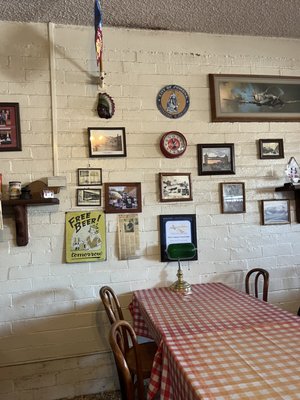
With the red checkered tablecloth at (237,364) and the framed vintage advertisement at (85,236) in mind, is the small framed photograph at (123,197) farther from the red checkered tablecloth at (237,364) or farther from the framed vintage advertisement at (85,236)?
the red checkered tablecloth at (237,364)

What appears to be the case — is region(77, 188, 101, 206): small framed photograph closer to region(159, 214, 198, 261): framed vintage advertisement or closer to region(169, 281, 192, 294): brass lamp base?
region(159, 214, 198, 261): framed vintage advertisement

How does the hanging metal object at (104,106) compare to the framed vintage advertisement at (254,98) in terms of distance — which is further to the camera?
the framed vintage advertisement at (254,98)

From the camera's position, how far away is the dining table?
45.5 inches

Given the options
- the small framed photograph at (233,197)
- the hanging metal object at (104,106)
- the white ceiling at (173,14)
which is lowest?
the small framed photograph at (233,197)

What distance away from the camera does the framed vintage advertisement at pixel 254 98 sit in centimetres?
287

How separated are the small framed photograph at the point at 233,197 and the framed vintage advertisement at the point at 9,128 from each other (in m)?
1.71

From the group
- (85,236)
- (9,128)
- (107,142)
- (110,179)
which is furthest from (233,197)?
(9,128)

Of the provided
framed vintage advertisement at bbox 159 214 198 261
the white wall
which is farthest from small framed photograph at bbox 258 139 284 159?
framed vintage advertisement at bbox 159 214 198 261

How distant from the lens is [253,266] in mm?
2906

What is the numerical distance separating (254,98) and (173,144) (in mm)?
870

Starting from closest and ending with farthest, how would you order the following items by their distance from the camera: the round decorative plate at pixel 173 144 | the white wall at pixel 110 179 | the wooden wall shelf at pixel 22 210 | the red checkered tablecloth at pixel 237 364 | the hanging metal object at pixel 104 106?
the red checkered tablecloth at pixel 237 364 → the wooden wall shelf at pixel 22 210 → the white wall at pixel 110 179 → the hanging metal object at pixel 104 106 → the round decorative plate at pixel 173 144

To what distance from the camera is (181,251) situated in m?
2.61

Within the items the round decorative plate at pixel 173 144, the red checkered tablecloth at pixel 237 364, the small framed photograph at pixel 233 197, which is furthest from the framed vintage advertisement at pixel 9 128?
the red checkered tablecloth at pixel 237 364

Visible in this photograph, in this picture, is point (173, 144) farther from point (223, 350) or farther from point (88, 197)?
point (223, 350)
